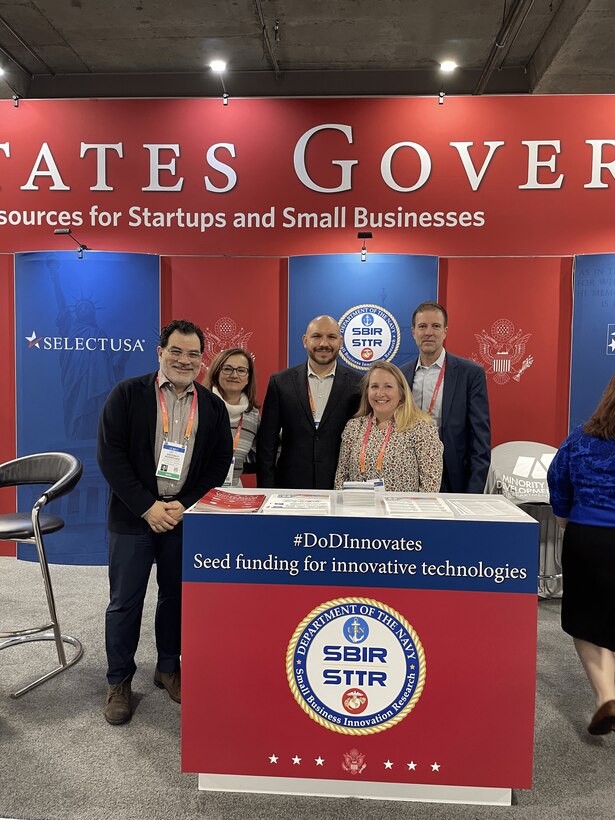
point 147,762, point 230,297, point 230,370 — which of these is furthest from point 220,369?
point 147,762

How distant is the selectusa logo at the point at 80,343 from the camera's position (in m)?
4.46

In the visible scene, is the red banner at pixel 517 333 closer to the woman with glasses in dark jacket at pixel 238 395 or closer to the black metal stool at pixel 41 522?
the woman with glasses in dark jacket at pixel 238 395

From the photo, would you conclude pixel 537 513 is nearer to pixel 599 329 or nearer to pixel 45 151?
pixel 599 329

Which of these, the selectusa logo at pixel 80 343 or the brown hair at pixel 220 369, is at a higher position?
the selectusa logo at pixel 80 343

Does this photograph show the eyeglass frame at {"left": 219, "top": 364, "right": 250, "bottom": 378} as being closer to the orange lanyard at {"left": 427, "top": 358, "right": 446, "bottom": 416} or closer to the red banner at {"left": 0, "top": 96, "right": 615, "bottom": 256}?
the orange lanyard at {"left": 427, "top": 358, "right": 446, "bottom": 416}

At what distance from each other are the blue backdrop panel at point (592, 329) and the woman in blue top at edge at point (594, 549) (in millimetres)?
2199

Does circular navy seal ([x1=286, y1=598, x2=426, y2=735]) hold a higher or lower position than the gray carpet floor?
higher

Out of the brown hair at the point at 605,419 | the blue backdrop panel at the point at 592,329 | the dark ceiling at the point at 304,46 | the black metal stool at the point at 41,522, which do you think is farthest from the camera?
the dark ceiling at the point at 304,46

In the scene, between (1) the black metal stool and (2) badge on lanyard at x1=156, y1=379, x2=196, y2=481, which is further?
(1) the black metal stool

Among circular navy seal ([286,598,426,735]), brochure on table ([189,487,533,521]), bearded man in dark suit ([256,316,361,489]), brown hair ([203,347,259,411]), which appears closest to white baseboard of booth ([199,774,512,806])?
circular navy seal ([286,598,426,735])

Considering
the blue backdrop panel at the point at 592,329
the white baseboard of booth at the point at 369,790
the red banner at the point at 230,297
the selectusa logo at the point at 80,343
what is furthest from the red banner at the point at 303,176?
the white baseboard of booth at the point at 369,790

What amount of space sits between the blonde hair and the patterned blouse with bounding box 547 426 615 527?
1.98ft

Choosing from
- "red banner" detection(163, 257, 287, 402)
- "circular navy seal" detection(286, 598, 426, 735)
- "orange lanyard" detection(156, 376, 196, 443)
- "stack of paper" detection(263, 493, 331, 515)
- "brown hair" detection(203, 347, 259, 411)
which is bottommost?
"circular navy seal" detection(286, 598, 426, 735)

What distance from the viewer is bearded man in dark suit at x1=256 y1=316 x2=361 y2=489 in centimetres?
307
